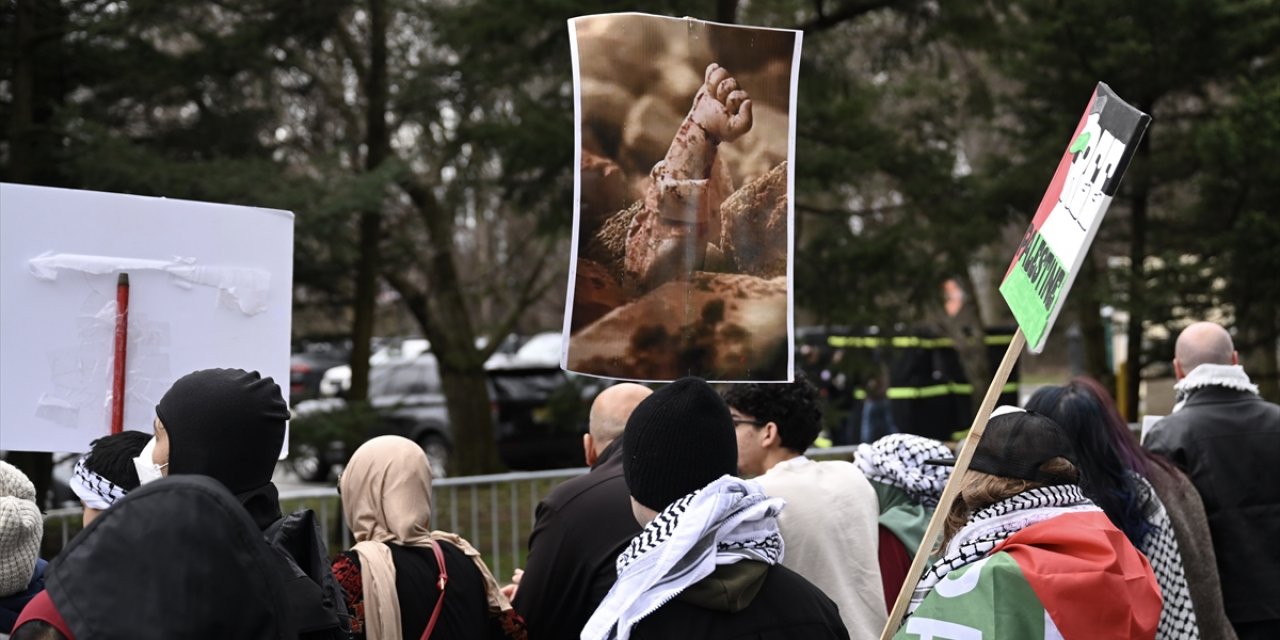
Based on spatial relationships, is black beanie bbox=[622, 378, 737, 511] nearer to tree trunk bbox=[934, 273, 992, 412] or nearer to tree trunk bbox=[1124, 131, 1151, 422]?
tree trunk bbox=[1124, 131, 1151, 422]

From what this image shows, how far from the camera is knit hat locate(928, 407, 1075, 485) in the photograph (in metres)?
3.15

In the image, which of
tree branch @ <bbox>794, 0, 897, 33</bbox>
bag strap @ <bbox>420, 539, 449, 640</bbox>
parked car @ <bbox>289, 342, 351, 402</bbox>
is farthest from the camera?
tree branch @ <bbox>794, 0, 897, 33</bbox>

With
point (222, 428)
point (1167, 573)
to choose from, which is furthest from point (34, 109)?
point (1167, 573)

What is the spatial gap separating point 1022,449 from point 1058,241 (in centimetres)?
52

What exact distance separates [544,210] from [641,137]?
26.2 ft

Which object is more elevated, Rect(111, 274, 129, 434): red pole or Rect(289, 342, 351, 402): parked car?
Rect(111, 274, 129, 434): red pole

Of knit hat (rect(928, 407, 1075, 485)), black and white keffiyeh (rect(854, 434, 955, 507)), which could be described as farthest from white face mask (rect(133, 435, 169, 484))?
black and white keffiyeh (rect(854, 434, 955, 507))

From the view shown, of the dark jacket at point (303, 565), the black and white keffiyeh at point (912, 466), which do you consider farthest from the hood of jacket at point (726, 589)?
the black and white keffiyeh at point (912, 466)

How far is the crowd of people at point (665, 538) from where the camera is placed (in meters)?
2.05

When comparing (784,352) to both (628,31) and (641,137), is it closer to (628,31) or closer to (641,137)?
(641,137)

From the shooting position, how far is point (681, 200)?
13.2ft

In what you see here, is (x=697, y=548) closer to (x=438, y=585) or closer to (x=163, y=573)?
(x=163, y=573)

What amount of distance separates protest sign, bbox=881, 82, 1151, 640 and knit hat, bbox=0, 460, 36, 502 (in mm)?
2218

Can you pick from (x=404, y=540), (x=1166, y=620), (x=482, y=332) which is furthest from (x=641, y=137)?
(x=482, y=332)
